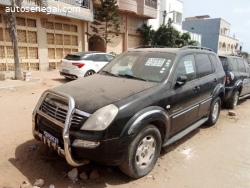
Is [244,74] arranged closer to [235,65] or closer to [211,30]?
[235,65]

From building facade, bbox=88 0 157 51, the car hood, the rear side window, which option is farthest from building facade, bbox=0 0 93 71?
the car hood

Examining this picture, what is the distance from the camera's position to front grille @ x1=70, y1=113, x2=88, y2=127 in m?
2.43

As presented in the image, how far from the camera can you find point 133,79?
331 centimetres

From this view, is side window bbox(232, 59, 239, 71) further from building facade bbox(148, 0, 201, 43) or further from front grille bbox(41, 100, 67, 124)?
building facade bbox(148, 0, 201, 43)

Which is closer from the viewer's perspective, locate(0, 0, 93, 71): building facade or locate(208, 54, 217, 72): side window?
locate(208, 54, 217, 72): side window

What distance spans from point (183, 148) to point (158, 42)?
2132 cm

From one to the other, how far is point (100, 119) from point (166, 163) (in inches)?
60.8

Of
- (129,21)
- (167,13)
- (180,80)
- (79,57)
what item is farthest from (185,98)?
(167,13)

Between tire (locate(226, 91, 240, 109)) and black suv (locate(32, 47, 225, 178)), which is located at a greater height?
black suv (locate(32, 47, 225, 178))

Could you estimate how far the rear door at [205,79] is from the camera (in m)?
4.03

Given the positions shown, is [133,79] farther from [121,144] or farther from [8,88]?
[8,88]

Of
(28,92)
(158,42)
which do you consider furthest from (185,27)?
(28,92)

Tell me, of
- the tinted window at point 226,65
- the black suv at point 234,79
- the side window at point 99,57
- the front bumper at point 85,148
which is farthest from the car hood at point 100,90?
the side window at point 99,57

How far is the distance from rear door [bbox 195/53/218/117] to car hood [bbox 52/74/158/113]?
57.3 inches
